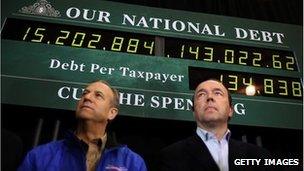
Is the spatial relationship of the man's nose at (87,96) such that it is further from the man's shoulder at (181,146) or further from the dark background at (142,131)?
the man's shoulder at (181,146)

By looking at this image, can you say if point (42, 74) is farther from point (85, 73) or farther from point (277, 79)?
point (277, 79)

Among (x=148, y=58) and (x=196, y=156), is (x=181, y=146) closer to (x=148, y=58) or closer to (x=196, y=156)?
(x=196, y=156)

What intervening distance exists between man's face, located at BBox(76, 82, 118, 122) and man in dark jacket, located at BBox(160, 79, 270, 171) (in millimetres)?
371

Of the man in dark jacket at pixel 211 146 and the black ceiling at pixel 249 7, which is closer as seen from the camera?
the man in dark jacket at pixel 211 146

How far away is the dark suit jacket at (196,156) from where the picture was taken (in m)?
2.50

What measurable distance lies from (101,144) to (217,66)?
116 centimetres

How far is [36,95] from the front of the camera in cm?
288

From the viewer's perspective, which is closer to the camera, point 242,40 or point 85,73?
point 85,73

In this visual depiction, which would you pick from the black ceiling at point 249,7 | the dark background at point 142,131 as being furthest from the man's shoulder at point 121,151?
the black ceiling at point 249,7

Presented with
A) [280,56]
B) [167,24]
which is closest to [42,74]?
[167,24]

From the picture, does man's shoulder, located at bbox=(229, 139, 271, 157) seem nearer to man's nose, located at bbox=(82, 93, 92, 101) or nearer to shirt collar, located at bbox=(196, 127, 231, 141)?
shirt collar, located at bbox=(196, 127, 231, 141)

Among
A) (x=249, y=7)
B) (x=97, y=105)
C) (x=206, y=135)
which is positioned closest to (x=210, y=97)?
(x=206, y=135)

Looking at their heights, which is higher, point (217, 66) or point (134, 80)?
point (217, 66)

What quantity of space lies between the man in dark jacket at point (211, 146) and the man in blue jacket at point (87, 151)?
0.22 meters
